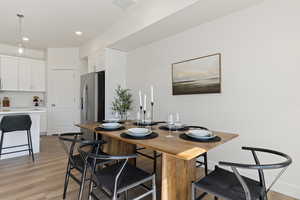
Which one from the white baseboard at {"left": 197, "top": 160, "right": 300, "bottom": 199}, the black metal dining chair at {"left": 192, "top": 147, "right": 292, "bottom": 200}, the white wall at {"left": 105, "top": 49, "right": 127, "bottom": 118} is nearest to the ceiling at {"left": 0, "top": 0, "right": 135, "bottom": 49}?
the white wall at {"left": 105, "top": 49, "right": 127, "bottom": 118}

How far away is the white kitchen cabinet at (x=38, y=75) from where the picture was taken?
4.90m

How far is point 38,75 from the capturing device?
5.00m

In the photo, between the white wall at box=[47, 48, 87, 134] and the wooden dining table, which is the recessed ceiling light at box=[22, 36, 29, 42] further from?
the wooden dining table

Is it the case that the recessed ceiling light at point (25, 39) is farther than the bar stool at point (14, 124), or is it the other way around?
the recessed ceiling light at point (25, 39)

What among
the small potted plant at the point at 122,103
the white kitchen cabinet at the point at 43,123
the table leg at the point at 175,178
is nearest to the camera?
the table leg at the point at 175,178

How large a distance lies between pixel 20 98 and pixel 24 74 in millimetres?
800

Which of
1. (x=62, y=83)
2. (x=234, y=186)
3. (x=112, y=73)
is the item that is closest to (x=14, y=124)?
(x=112, y=73)

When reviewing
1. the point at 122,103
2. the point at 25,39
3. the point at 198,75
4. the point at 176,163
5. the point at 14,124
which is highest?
the point at 25,39

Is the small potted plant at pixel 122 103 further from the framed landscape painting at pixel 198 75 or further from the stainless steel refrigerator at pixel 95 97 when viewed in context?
the framed landscape painting at pixel 198 75

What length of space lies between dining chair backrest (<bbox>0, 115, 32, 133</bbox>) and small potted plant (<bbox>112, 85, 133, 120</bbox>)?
5.45 ft

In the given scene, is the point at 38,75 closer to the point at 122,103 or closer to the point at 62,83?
the point at 62,83

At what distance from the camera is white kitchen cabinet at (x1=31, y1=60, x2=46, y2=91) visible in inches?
193

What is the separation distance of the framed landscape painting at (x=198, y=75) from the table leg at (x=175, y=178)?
4.75 ft

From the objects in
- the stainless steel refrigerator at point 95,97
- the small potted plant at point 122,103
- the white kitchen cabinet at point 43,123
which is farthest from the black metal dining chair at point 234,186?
the white kitchen cabinet at point 43,123
